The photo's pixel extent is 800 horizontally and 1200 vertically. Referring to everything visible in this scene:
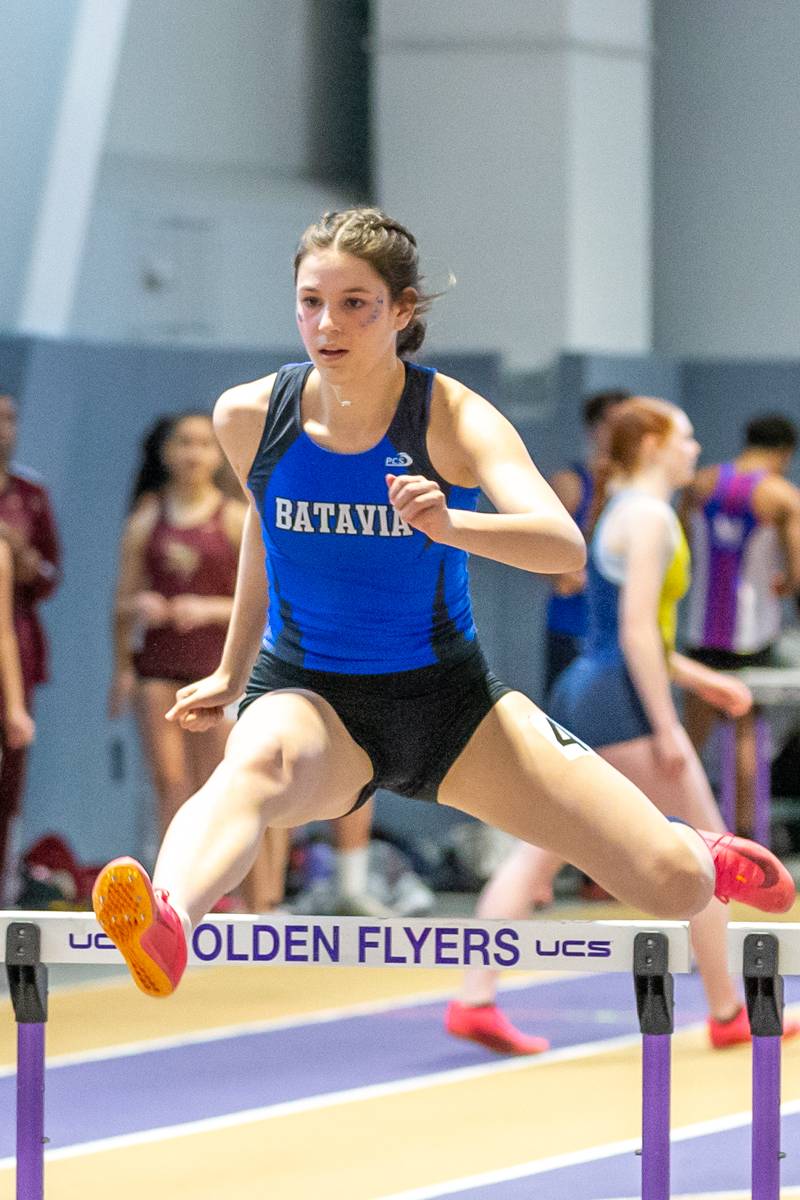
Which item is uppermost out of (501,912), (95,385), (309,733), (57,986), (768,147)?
(768,147)

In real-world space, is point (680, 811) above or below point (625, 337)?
below

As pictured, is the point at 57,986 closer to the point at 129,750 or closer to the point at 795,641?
the point at 129,750

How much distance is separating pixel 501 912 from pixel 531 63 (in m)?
6.38

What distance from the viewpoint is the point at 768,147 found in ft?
43.7

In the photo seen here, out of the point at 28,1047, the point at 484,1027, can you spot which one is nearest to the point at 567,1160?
the point at 484,1027

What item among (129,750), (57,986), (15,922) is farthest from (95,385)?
(15,922)

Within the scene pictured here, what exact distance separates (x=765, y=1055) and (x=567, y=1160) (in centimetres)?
161

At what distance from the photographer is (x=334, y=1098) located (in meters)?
6.09

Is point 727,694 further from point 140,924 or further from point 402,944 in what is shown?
point 140,924

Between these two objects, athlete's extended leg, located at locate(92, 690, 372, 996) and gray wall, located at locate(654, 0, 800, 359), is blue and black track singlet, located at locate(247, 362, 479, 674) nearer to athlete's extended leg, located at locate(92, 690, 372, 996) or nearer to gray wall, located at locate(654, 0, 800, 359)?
athlete's extended leg, located at locate(92, 690, 372, 996)

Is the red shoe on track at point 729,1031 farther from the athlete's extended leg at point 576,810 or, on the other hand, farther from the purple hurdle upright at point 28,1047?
the purple hurdle upright at point 28,1047

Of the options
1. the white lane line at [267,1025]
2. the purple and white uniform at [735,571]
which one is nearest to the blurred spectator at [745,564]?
the purple and white uniform at [735,571]

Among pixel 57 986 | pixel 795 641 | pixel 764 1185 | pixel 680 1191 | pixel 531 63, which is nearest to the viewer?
pixel 764 1185

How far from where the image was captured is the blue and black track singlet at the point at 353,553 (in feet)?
13.4
